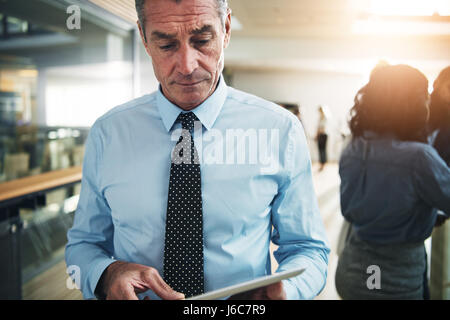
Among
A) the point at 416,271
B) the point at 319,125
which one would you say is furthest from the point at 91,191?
the point at 319,125

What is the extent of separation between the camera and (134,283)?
2.07ft

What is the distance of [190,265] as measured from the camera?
2.34ft

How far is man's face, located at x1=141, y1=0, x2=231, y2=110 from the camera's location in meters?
0.65

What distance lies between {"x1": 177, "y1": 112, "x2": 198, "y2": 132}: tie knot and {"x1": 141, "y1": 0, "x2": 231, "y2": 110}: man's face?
6 cm

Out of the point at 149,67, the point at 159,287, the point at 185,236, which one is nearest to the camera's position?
the point at 159,287

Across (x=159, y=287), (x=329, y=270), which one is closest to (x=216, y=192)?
(x=159, y=287)

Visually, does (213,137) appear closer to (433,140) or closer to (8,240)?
(433,140)

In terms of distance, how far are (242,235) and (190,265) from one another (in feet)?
0.48

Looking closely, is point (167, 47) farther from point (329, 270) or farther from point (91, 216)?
point (329, 270)

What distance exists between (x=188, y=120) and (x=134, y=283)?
1.29 feet

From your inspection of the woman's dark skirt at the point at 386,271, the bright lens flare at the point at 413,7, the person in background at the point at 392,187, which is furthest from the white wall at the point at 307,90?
the woman's dark skirt at the point at 386,271

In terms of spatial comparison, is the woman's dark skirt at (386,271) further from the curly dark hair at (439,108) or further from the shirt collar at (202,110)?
the shirt collar at (202,110)
